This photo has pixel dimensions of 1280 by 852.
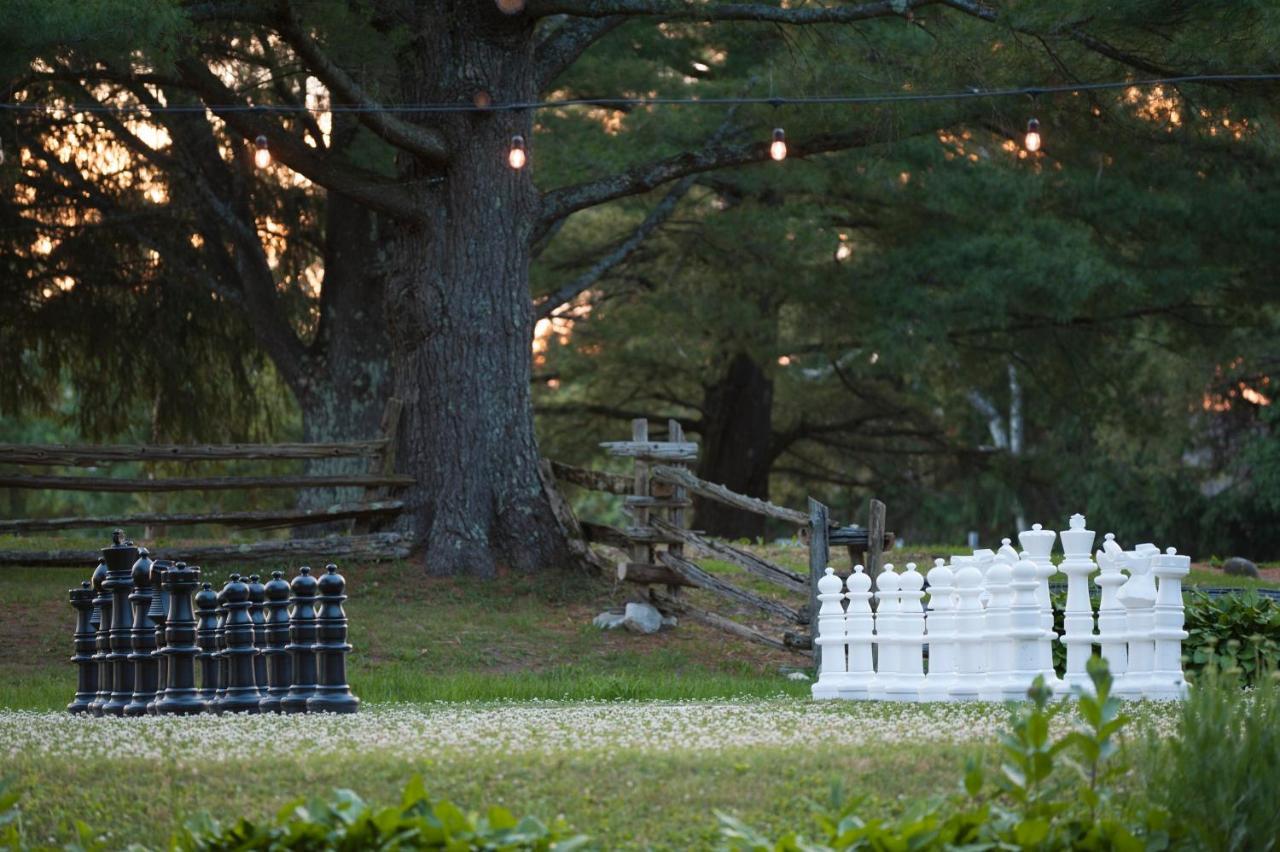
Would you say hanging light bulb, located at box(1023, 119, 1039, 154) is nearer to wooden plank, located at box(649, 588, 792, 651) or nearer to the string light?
the string light

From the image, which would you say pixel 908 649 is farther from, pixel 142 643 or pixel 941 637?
pixel 142 643

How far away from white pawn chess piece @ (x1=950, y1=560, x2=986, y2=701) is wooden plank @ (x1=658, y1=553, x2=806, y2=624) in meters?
5.81

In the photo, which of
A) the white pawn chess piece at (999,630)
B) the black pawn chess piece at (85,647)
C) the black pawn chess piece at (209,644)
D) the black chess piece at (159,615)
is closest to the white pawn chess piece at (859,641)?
the white pawn chess piece at (999,630)

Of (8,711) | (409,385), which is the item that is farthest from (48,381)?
(8,711)

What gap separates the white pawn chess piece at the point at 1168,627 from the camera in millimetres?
6715

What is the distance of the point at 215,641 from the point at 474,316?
26.1 ft

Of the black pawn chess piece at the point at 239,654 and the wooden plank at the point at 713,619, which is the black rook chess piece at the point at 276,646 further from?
the wooden plank at the point at 713,619

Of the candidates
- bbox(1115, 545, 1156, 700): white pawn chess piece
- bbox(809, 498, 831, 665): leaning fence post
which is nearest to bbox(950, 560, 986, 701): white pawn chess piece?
bbox(1115, 545, 1156, 700): white pawn chess piece

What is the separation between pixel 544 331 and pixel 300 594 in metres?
17.8

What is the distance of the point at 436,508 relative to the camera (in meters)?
15.2

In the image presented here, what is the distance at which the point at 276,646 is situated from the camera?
22.8 feet

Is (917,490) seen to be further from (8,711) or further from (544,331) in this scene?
(8,711)

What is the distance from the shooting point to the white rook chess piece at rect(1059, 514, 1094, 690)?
22.1ft

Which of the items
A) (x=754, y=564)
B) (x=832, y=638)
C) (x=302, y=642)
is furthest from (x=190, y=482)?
(x=832, y=638)
